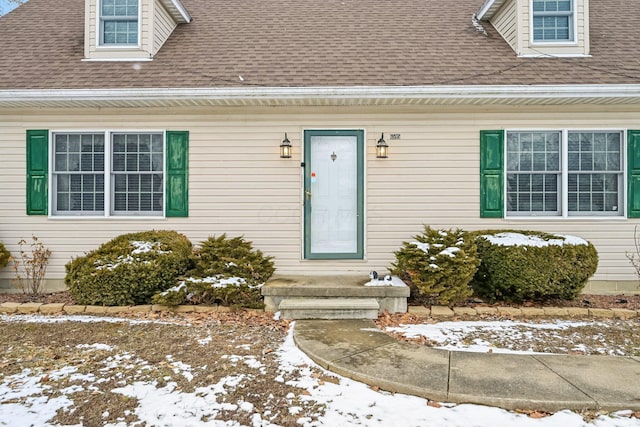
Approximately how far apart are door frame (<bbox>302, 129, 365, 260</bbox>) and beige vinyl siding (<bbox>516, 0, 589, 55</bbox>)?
10.1 ft

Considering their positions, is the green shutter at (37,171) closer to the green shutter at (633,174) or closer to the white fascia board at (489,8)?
the white fascia board at (489,8)

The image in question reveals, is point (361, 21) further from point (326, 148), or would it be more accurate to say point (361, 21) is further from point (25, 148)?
point (25, 148)

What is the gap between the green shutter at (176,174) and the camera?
20.4 ft

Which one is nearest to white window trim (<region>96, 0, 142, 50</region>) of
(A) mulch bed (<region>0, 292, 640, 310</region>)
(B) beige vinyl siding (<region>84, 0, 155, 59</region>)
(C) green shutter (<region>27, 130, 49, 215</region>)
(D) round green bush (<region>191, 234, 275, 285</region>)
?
(B) beige vinyl siding (<region>84, 0, 155, 59</region>)

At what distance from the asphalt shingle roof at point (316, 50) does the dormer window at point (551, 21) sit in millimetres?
534

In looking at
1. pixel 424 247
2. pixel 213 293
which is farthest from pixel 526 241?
pixel 213 293

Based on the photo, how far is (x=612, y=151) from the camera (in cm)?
611

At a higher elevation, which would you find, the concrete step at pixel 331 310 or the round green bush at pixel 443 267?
the round green bush at pixel 443 267

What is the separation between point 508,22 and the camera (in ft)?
22.7

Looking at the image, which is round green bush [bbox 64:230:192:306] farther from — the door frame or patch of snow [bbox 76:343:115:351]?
the door frame

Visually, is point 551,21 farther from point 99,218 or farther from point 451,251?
point 99,218

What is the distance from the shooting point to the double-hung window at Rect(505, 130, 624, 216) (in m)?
6.09

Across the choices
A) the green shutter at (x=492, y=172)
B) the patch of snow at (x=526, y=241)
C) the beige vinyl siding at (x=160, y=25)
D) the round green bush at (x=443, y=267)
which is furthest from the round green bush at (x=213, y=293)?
the beige vinyl siding at (x=160, y=25)

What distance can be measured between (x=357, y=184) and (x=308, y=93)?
5.08ft
